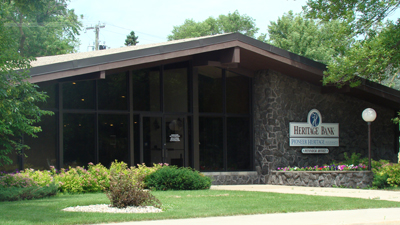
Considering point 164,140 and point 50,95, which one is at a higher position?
point 50,95

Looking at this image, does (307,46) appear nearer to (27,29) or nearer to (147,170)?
(27,29)

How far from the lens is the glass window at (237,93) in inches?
705

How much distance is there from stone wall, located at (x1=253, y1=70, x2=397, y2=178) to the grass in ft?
18.1

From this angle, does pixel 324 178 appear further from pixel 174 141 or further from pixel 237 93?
pixel 174 141

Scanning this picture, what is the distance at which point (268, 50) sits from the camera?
52.6 ft

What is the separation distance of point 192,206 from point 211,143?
7.86 metres

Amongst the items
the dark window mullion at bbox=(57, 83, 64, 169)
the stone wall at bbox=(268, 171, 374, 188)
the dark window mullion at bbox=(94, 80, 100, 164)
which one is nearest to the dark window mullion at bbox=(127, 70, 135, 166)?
the dark window mullion at bbox=(94, 80, 100, 164)

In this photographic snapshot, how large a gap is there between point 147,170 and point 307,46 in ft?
79.6

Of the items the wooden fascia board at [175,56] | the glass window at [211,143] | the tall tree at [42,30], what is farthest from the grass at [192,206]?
the tall tree at [42,30]

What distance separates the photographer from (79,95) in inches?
585

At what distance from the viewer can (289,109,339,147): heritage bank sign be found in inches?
715

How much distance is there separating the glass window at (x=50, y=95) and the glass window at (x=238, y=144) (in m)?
6.63

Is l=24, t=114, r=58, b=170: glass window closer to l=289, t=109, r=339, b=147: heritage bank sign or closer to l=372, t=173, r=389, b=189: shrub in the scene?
l=289, t=109, r=339, b=147: heritage bank sign

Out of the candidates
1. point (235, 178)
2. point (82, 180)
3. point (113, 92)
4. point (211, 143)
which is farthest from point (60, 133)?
point (235, 178)
